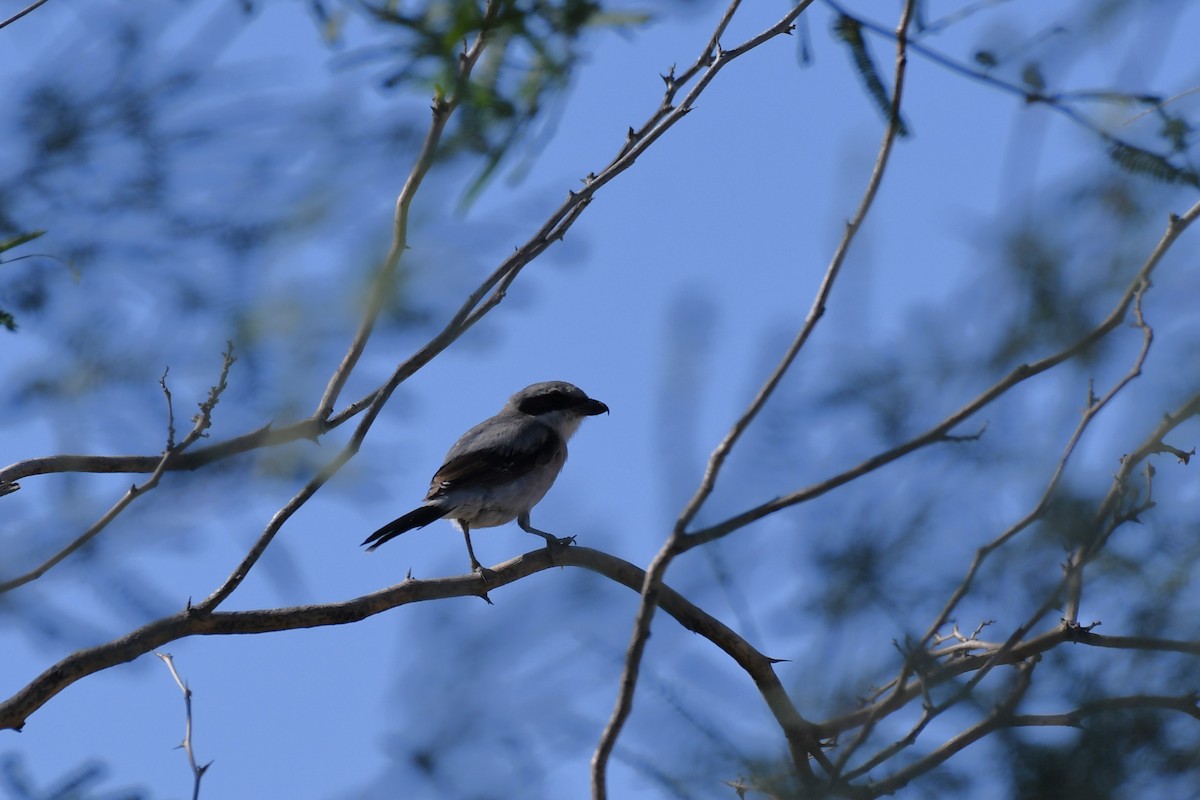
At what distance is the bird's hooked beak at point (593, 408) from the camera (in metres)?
9.52

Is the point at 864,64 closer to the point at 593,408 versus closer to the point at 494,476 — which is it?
the point at 494,476

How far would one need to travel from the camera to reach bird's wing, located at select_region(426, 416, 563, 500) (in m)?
8.18

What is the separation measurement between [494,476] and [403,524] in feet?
2.65

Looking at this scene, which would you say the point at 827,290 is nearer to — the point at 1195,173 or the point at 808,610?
the point at 808,610

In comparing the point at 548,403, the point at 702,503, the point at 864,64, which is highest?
the point at 548,403

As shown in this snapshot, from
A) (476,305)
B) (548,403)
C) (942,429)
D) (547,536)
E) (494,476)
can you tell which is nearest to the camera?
(942,429)

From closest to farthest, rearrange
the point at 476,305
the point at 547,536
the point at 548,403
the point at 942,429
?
the point at 942,429
the point at 476,305
the point at 547,536
the point at 548,403

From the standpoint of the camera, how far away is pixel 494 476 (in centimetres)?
824

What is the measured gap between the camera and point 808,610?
2.86 m

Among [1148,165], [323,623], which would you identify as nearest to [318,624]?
[323,623]

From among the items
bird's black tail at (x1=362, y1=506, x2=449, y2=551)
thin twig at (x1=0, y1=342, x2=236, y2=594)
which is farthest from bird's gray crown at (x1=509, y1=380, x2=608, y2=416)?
thin twig at (x1=0, y1=342, x2=236, y2=594)

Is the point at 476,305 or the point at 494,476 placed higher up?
the point at 494,476

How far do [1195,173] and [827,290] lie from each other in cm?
88

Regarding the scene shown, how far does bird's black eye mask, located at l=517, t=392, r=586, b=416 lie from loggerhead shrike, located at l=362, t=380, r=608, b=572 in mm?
108
